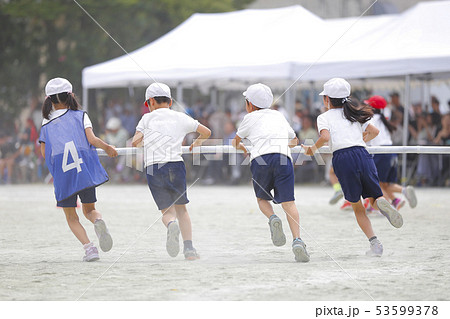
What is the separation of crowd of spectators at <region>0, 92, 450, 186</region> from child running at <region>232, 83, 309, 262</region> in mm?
8474

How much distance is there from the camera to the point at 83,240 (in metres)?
6.97

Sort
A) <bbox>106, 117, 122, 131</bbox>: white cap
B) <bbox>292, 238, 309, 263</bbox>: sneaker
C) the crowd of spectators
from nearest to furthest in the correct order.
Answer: <bbox>292, 238, 309, 263</bbox>: sneaker < the crowd of spectators < <bbox>106, 117, 122, 131</bbox>: white cap

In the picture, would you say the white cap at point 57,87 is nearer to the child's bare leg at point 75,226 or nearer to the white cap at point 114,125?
the child's bare leg at point 75,226

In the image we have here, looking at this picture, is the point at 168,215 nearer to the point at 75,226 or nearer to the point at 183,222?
the point at 183,222

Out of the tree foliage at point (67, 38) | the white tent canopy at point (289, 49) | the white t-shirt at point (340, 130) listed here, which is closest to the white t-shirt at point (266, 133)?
the white t-shirt at point (340, 130)

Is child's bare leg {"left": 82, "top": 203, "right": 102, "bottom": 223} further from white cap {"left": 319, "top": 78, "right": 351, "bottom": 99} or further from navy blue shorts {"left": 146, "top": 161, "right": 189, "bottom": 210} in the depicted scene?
white cap {"left": 319, "top": 78, "right": 351, "bottom": 99}

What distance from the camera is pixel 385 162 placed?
10375 millimetres

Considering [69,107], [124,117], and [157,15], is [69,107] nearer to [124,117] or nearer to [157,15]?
[124,117]

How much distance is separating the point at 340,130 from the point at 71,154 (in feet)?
7.51

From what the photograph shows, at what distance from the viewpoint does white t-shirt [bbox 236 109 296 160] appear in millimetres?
6887

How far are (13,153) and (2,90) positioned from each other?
265 inches

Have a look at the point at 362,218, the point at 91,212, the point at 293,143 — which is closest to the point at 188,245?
the point at 91,212

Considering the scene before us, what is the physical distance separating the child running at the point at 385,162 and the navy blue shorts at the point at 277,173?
12.1 ft

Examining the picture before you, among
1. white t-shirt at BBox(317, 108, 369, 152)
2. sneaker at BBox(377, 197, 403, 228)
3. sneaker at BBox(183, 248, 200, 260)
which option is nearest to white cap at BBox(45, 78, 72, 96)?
sneaker at BBox(183, 248, 200, 260)
